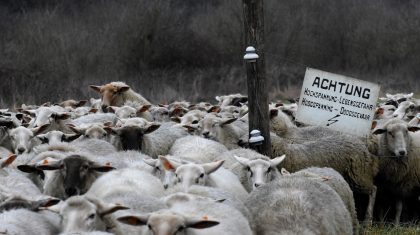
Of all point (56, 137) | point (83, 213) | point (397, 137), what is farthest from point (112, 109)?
point (83, 213)

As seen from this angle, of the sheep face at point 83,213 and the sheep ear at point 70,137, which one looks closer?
the sheep face at point 83,213

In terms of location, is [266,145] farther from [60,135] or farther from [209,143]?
[60,135]

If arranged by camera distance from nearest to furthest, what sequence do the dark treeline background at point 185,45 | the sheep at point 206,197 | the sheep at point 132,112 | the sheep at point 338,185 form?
the sheep at point 206,197, the sheep at point 338,185, the sheep at point 132,112, the dark treeline background at point 185,45

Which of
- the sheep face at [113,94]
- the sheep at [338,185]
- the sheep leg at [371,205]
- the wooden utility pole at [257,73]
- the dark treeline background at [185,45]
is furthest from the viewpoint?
the dark treeline background at [185,45]

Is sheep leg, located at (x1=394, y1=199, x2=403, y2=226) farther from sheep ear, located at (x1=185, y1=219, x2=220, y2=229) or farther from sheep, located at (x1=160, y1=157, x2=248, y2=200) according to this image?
sheep ear, located at (x1=185, y1=219, x2=220, y2=229)

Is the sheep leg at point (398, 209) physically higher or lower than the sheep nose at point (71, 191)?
lower

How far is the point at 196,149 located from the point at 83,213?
12.1 feet

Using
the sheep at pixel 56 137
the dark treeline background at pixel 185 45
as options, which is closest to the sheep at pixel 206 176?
the sheep at pixel 56 137

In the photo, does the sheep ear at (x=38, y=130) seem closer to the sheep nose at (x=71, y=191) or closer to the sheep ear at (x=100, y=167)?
the sheep ear at (x=100, y=167)

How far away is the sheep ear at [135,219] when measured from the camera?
Result: 5.10 meters

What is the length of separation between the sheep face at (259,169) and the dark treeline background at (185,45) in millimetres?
18971

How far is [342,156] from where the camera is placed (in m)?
9.77

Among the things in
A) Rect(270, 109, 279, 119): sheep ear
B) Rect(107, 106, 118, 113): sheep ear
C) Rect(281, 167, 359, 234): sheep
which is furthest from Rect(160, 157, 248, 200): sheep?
Rect(107, 106, 118, 113): sheep ear

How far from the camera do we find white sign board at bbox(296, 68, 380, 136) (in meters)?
9.47
